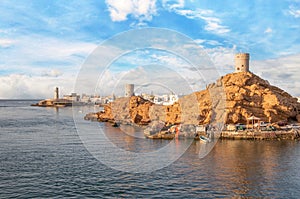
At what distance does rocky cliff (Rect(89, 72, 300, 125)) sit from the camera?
7362 centimetres

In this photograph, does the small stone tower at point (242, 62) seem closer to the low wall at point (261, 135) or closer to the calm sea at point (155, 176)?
the low wall at point (261, 135)

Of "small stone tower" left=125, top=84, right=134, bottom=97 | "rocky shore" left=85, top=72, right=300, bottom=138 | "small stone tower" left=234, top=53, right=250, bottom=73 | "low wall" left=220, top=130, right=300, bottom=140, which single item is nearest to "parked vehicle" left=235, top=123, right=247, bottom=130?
"rocky shore" left=85, top=72, right=300, bottom=138

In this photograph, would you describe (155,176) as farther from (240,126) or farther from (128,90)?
(128,90)

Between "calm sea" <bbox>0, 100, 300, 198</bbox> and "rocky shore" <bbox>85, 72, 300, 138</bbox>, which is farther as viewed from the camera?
"rocky shore" <bbox>85, 72, 300, 138</bbox>

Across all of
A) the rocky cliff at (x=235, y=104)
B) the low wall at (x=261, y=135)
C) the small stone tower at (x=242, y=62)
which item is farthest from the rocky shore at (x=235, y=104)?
the small stone tower at (x=242, y=62)

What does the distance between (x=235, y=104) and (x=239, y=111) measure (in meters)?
2.07

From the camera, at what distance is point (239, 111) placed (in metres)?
72.9

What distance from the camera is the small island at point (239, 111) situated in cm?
6825

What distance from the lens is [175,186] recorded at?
3167 cm

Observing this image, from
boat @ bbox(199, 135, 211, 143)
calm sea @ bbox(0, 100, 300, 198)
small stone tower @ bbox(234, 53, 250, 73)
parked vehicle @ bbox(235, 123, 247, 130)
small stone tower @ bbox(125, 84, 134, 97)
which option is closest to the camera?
calm sea @ bbox(0, 100, 300, 198)

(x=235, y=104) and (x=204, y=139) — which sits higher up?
(x=235, y=104)

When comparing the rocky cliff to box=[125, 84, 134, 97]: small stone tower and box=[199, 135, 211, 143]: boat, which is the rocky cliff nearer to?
box=[199, 135, 211, 143]: boat

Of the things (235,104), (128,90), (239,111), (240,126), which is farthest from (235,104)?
(128,90)

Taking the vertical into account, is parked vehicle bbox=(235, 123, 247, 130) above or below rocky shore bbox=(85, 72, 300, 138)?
below
